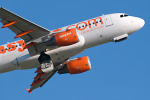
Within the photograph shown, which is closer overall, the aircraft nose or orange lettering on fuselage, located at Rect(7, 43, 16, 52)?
orange lettering on fuselage, located at Rect(7, 43, 16, 52)

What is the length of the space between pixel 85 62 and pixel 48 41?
24.6 ft

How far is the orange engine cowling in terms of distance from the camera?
180 feet

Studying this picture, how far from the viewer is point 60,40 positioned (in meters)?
49.0

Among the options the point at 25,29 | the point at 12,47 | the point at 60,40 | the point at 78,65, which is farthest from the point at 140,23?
the point at 12,47

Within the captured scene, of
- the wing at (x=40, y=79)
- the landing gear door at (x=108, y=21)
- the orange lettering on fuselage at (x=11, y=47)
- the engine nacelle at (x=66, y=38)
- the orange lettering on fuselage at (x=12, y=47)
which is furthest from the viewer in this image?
the wing at (x=40, y=79)

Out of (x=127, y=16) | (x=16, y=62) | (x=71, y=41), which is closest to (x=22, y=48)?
(x=16, y=62)

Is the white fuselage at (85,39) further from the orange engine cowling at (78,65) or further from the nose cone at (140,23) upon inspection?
the orange engine cowling at (78,65)

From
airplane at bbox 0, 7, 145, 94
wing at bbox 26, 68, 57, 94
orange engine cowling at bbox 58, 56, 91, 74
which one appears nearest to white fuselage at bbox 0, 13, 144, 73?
airplane at bbox 0, 7, 145, 94

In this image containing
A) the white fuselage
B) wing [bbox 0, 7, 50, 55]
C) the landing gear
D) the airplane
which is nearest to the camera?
wing [bbox 0, 7, 50, 55]

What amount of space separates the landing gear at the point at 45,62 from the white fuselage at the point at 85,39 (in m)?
0.53

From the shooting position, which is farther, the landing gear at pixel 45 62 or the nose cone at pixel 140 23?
the nose cone at pixel 140 23

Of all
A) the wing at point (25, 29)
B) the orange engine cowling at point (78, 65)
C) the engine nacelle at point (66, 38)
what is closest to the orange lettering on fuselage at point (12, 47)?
the wing at point (25, 29)

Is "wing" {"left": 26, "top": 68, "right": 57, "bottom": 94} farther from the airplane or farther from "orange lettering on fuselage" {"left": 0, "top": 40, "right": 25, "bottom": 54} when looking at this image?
"orange lettering on fuselage" {"left": 0, "top": 40, "right": 25, "bottom": 54}

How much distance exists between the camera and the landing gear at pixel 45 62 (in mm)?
50938
